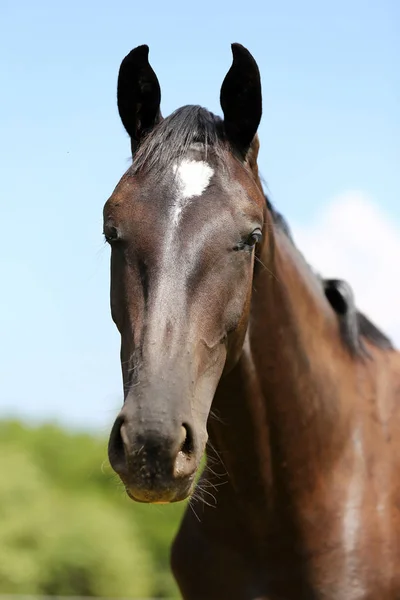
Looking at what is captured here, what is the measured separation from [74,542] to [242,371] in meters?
17.0

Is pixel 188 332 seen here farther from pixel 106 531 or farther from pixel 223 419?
pixel 106 531

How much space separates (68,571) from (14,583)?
4.65ft

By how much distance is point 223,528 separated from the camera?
424 cm

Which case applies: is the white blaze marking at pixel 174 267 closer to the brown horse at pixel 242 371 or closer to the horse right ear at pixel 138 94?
the brown horse at pixel 242 371

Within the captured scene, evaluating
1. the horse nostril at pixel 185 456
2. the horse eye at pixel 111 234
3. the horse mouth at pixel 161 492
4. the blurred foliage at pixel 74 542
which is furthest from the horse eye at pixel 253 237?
the blurred foliage at pixel 74 542

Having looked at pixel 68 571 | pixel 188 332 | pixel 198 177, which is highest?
pixel 198 177

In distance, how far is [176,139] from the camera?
12.4 ft

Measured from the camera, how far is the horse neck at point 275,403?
4141mm

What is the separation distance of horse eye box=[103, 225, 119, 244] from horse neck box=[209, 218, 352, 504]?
778 mm

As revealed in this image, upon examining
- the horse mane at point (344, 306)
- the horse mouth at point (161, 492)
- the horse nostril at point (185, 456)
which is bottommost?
the horse mouth at point (161, 492)

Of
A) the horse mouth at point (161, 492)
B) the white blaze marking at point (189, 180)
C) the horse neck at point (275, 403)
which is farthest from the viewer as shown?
the horse neck at point (275, 403)

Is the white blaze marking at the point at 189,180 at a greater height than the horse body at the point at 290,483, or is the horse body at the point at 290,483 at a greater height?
the white blaze marking at the point at 189,180

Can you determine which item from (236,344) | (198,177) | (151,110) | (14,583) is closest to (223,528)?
(236,344)

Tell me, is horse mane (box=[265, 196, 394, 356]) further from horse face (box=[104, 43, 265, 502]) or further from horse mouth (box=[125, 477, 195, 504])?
horse mouth (box=[125, 477, 195, 504])
